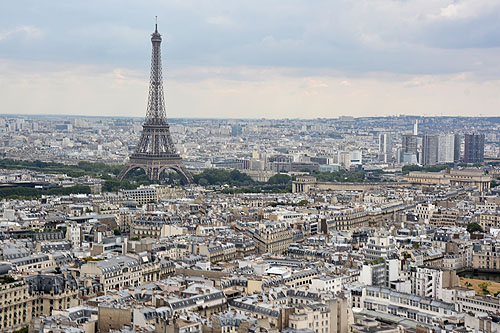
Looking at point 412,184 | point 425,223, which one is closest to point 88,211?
Result: point 425,223

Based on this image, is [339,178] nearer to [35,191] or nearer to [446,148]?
[35,191]

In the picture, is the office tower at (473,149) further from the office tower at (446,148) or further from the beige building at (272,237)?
the beige building at (272,237)

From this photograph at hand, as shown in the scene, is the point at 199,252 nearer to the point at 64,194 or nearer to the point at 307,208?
the point at 307,208

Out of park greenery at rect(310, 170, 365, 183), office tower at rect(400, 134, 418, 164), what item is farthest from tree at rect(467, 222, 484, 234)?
office tower at rect(400, 134, 418, 164)

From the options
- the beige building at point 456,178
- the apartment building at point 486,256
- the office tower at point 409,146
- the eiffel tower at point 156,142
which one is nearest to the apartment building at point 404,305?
the apartment building at point 486,256

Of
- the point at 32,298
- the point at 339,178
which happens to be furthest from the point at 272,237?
the point at 339,178
